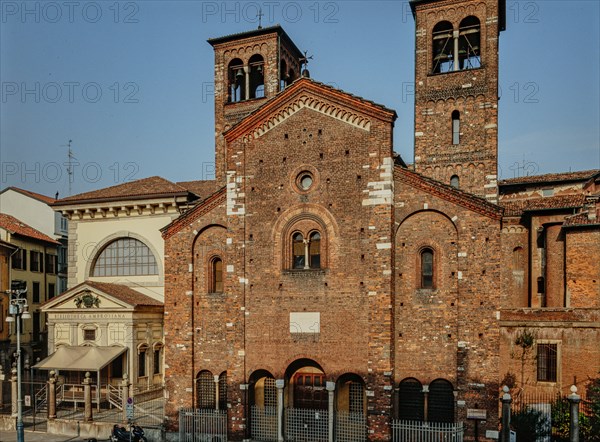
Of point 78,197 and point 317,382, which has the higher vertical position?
point 78,197

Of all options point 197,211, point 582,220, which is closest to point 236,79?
point 197,211

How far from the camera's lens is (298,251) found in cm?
2092

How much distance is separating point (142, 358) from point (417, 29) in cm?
2132

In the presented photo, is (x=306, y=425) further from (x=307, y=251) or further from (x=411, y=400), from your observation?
(x=307, y=251)

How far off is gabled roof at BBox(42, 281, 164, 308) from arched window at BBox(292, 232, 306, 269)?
28.7 feet

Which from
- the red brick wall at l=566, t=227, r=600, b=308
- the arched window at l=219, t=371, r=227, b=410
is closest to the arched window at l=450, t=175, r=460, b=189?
the red brick wall at l=566, t=227, r=600, b=308

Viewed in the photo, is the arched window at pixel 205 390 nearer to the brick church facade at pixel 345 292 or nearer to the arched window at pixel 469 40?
the brick church facade at pixel 345 292

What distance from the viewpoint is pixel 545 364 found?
21.9 meters

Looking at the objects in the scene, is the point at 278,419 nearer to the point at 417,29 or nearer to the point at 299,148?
the point at 299,148

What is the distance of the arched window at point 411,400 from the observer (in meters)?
19.1

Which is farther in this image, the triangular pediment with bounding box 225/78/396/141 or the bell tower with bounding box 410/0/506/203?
the bell tower with bounding box 410/0/506/203

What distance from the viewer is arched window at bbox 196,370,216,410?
2198 cm

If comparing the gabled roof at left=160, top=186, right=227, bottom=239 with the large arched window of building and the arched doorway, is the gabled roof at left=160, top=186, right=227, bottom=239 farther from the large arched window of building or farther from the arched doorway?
the large arched window of building

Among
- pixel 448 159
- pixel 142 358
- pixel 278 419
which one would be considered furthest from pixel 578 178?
pixel 142 358
